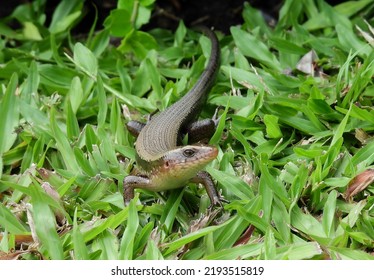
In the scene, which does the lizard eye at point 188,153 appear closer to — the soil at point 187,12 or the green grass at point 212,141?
the green grass at point 212,141

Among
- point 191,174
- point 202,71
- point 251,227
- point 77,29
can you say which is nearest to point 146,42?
point 202,71

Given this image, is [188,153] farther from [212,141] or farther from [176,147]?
[212,141]

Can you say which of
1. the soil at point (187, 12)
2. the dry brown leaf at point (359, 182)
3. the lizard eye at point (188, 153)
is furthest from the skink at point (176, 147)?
the soil at point (187, 12)


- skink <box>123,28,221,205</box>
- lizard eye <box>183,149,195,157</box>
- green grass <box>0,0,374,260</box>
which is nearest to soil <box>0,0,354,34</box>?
green grass <box>0,0,374,260</box>

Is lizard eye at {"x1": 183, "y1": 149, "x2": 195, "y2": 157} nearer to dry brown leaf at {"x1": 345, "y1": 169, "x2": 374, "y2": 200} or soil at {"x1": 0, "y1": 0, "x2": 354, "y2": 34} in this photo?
dry brown leaf at {"x1": 345, "y1": 169, "x2": 374, "y2": 200}

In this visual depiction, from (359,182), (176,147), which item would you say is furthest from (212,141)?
(359,182)
